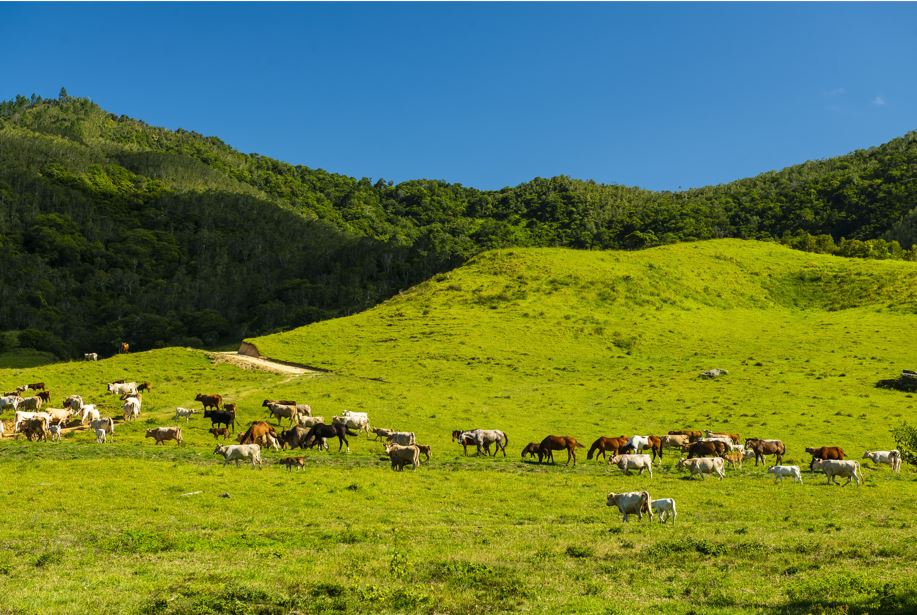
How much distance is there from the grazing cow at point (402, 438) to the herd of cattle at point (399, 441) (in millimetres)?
57

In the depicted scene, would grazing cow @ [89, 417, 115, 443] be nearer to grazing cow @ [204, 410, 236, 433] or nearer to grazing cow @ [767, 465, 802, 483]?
grazing cow @ [204, 410, 236, 433]

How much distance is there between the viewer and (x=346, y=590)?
48.3 feet

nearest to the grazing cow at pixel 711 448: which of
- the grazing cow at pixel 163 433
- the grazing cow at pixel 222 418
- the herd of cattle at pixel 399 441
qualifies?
the herd of cattle at pixel 399 441

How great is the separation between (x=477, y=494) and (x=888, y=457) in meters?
23.0

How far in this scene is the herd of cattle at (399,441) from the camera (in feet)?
109

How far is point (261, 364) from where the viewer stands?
66.8 meters

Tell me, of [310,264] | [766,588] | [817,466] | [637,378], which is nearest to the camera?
[766,588]

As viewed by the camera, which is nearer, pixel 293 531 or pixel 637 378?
pixel 293 531

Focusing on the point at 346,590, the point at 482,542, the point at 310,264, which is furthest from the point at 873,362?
the point at 310,264

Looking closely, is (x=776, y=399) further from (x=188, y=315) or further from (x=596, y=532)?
(x=188, y=315)

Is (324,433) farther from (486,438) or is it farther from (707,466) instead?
(707,466)

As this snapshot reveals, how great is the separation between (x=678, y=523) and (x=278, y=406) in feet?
96.6

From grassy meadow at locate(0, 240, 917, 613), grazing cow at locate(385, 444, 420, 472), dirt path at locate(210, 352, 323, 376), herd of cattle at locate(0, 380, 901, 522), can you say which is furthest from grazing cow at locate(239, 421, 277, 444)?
dirt path at locate(210, 352, 323, 376)

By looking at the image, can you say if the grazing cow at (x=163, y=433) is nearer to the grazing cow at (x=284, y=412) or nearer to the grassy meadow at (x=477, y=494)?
the grassy meadow at (x=477, y=494)
